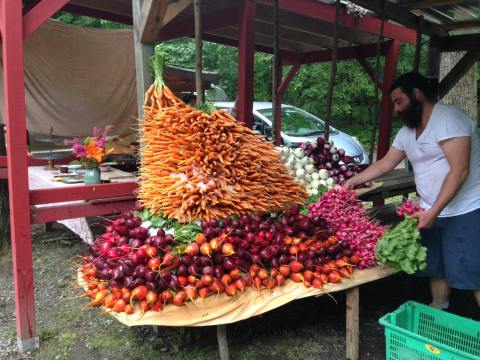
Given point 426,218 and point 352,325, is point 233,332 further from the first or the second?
point 426,218

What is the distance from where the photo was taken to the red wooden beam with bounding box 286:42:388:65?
6621 millimetres

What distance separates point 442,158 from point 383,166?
2.20 ft

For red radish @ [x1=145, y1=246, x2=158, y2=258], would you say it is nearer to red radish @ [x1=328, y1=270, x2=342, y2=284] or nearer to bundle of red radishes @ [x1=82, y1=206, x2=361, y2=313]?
bundle of red radishes @ [x1=82, y1=206, x2=361, y2=313]

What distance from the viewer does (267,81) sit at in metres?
18.0

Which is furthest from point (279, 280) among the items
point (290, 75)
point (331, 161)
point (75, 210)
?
point (290, 75)

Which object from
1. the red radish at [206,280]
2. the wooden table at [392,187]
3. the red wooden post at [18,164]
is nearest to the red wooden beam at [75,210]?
the red wooden post at [18,164]

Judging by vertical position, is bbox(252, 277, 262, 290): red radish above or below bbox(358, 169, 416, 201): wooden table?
below

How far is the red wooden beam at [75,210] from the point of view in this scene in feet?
10.8

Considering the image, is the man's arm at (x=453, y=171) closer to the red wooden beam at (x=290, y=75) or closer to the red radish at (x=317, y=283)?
the red radish at (x=317, y=283)

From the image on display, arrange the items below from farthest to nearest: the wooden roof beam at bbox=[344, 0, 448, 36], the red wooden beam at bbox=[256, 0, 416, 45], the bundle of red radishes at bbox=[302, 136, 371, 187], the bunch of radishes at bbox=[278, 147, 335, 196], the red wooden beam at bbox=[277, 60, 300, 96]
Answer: the red wooden beam at bbox=[277, 60, 300, 96] → the red wooden beam at bbox=[256, 0, 416, 45] → the wooden roof beam at bbox=[344, 0, 448, 36] → the bundle of red radishes at bbox=[302, 136, 371, 187] → the bunch of radishes at bbox=[278, 147, 335, 196]

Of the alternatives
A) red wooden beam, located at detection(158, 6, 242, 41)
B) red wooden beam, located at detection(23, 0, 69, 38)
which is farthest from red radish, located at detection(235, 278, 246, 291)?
red wooden beam, located at detection(158, 6, 242, 41)

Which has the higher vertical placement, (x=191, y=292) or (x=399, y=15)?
(x=399, y=15)

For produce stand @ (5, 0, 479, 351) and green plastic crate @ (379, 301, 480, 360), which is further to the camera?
produce stand @ (5, 0, 479, 351)

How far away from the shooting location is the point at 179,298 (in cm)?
237
